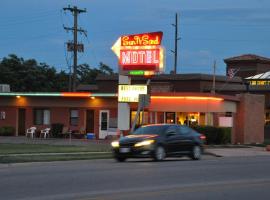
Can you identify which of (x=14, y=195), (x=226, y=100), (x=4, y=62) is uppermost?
(x=4, y=62)

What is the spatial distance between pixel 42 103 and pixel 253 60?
44832mm

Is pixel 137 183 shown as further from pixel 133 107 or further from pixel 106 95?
pixel 106 95

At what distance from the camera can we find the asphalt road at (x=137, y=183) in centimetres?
1270

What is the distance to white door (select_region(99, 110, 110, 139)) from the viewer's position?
46.5 meters

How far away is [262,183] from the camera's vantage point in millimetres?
15398

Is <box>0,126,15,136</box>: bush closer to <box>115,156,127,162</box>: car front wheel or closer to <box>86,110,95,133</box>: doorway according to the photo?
<box>86,110,95,133</box>: doorway

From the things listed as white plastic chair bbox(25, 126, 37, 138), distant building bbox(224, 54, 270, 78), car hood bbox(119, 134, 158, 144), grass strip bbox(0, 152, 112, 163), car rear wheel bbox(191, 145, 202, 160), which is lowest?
grass strip bbox(0, 152, 112, 163)

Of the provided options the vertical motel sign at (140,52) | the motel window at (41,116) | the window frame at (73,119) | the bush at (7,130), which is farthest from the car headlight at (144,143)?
the bush at (7,130)

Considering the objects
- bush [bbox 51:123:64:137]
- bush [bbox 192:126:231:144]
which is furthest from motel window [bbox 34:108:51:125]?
bush [bbox 192:126:231:144]

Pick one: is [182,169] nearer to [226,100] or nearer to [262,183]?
[262,183]

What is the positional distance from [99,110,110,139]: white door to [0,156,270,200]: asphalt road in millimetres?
27156

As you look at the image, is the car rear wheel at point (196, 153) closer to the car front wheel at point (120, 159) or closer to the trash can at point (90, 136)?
the car front wheel at point (120, 159)

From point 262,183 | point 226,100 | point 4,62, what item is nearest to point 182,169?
point 262,183

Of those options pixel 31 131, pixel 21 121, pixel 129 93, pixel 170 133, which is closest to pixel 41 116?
pixel 21 121
